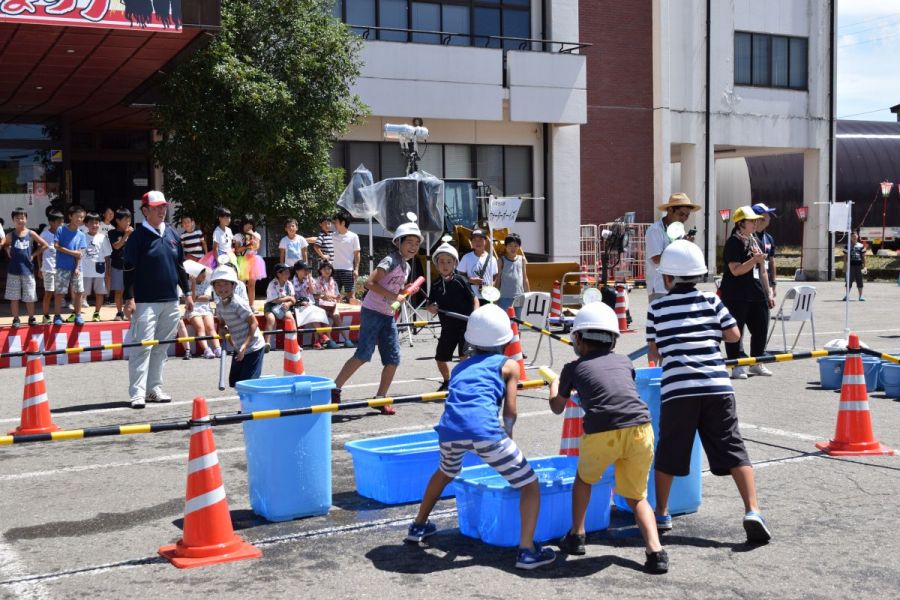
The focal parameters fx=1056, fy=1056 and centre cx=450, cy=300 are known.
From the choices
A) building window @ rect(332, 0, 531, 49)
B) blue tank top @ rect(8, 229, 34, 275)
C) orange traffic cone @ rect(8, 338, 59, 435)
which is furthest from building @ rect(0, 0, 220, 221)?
Result: orange traffic cone @ rect(8, 338, 59, 435)

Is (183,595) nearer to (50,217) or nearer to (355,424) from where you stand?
(355,424)

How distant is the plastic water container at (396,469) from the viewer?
22.2 feet

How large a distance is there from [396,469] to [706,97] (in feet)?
98.1

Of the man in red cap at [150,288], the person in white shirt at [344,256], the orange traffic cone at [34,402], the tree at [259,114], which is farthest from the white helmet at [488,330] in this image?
the tree at [259,114]

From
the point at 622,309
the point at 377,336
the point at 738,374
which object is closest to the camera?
the point at 377,336

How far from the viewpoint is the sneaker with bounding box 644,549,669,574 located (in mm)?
5348

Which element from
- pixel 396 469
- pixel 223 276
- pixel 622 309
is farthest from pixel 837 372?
pixel 223 276

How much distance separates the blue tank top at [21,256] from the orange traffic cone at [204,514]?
11008mm

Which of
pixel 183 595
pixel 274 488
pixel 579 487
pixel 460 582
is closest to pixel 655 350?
pixel 579 487

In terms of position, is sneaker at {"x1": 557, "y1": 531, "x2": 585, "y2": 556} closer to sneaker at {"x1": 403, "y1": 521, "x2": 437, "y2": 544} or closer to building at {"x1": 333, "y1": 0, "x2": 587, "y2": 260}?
sneaker at {"x1": 403, "y1": 521, "x2": 437, "y2": 544}

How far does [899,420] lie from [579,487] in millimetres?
5265

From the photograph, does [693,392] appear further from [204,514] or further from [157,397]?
[157,397]

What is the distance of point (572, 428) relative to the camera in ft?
21.8

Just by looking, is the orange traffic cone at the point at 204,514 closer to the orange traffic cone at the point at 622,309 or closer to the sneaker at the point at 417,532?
the sneaker at the point at 417,532
